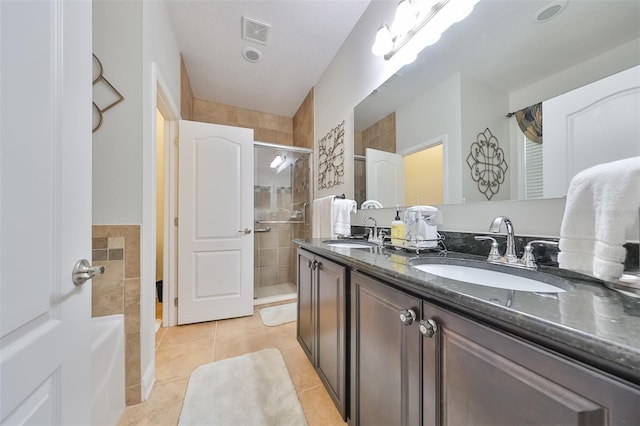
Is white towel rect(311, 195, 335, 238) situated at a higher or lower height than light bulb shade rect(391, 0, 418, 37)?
lower

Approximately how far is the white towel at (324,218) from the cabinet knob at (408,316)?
1243mm

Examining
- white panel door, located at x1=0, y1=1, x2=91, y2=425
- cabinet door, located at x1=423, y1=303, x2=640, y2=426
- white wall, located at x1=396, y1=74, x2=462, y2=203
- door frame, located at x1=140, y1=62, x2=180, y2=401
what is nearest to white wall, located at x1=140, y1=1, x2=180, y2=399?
door frame, located at x1=140, y1=62, x2=180, y2=401

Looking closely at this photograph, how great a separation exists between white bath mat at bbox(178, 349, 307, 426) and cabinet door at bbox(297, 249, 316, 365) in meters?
0.20

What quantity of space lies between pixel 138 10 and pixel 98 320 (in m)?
1.65

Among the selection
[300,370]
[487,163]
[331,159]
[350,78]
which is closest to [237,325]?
[300,370]

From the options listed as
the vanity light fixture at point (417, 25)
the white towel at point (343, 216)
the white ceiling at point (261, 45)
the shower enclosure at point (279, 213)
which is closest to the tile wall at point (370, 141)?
the white towel at point (343, 216)

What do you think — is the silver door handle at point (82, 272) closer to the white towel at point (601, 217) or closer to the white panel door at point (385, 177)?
the white towel at point (601, 217)

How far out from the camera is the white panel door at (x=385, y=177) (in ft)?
5.11

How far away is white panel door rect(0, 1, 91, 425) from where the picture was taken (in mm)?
407

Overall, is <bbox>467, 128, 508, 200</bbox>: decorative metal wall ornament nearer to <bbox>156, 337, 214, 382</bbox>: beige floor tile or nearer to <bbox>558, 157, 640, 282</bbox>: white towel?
<bbox>558, 157, 640, 282</bbox>: white towel

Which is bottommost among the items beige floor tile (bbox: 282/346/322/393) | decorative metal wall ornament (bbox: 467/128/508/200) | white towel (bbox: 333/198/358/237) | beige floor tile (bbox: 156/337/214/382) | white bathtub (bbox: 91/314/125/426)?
beige floor tile (bbox: 156/337/214/382)

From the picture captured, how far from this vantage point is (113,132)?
1.21 meters

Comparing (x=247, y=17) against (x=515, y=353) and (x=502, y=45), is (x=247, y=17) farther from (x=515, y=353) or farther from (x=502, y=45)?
(x=515, y=353)

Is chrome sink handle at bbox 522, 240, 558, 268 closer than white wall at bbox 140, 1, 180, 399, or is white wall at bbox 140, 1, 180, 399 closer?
chrome sink handle at bbox 522, 240, 558, 268
